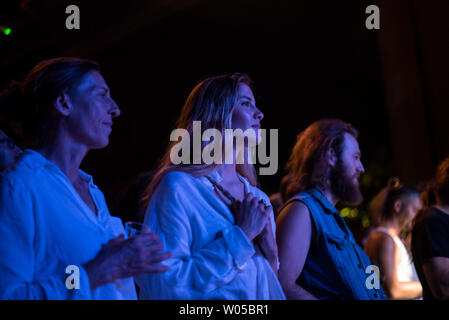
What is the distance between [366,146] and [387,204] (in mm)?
4914

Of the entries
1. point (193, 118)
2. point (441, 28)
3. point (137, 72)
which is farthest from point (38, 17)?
point (441, 28)

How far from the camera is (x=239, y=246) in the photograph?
4.67 ft

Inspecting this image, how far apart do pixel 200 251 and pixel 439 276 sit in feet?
3.90

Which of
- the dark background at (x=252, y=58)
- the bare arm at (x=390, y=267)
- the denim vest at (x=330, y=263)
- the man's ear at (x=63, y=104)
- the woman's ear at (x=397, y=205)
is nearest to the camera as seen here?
the man's ear at (x=63, y=104)

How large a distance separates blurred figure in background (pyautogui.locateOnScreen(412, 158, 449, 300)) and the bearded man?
0.24 metres

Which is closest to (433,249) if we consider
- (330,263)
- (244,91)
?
(330,263)

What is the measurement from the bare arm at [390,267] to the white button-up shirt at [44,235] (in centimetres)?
203

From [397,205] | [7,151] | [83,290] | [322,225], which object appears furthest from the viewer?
[397,205]

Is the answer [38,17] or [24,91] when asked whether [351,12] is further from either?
[24,91]

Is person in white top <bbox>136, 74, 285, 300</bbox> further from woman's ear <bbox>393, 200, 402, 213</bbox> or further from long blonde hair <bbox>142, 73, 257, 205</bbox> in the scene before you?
woman's ear <bbox>393, 200, 402, 213</bbox>

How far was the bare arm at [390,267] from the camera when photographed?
2.91 m

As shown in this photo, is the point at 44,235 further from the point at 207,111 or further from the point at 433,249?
the point at 433,249

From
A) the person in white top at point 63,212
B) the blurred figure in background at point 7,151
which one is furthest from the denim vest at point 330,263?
the blurred figure in background at point 7,151

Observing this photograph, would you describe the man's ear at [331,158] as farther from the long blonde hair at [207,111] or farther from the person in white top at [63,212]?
the person in white top at [63,212]
